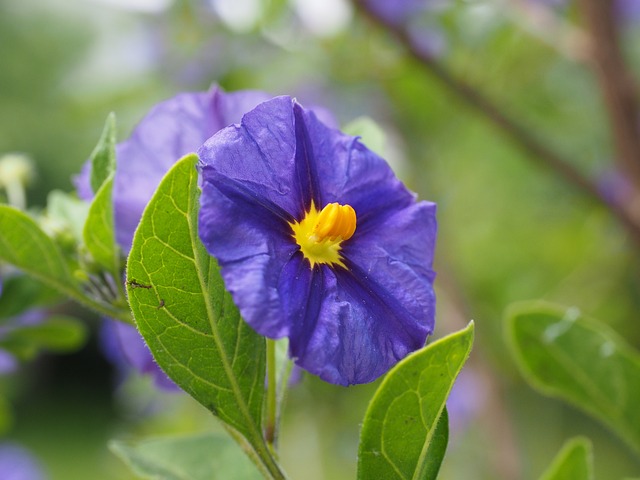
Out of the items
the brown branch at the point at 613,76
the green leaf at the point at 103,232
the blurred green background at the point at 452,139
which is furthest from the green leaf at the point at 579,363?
the blurred green background at the point at 452,139

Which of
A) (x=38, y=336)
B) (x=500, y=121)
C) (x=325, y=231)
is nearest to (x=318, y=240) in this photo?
(x=325, y=231)

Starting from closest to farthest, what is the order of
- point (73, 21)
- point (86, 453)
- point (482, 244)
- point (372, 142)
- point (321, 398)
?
1. point (372, 142)
2. point (321, 398)
3. point (482, 244)
4. point (86, 453)
5. point (73, 21)

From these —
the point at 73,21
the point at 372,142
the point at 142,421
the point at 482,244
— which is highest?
the point at 372,142

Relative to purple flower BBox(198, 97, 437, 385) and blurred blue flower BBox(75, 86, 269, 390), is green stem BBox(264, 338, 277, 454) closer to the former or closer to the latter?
purple flower BBox(198, 97, 437, 385)

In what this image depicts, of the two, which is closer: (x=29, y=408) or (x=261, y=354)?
(x=261, y=354)

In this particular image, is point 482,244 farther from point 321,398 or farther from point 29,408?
point 29,408

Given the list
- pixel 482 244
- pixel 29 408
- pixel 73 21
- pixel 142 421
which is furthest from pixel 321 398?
pixel 73 21
